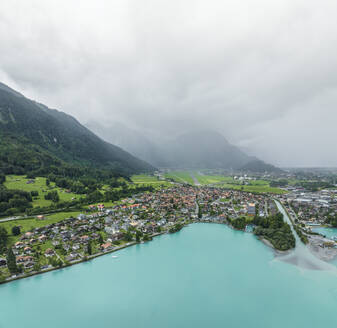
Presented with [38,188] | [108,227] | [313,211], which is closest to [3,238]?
[108,227]

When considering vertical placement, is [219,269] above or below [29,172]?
below

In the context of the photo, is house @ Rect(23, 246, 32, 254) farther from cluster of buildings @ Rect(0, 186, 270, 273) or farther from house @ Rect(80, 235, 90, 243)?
house @ Rect(80, 235, 90, 243)

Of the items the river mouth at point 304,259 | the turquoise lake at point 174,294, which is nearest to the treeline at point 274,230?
the river mouth at point 304,259

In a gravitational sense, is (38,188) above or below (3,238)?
above

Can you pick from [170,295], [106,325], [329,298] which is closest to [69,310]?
[106,325]

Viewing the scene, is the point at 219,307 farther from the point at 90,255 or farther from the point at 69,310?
the point at 90,255

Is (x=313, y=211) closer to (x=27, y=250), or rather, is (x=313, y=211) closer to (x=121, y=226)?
(x=121, y=226)
